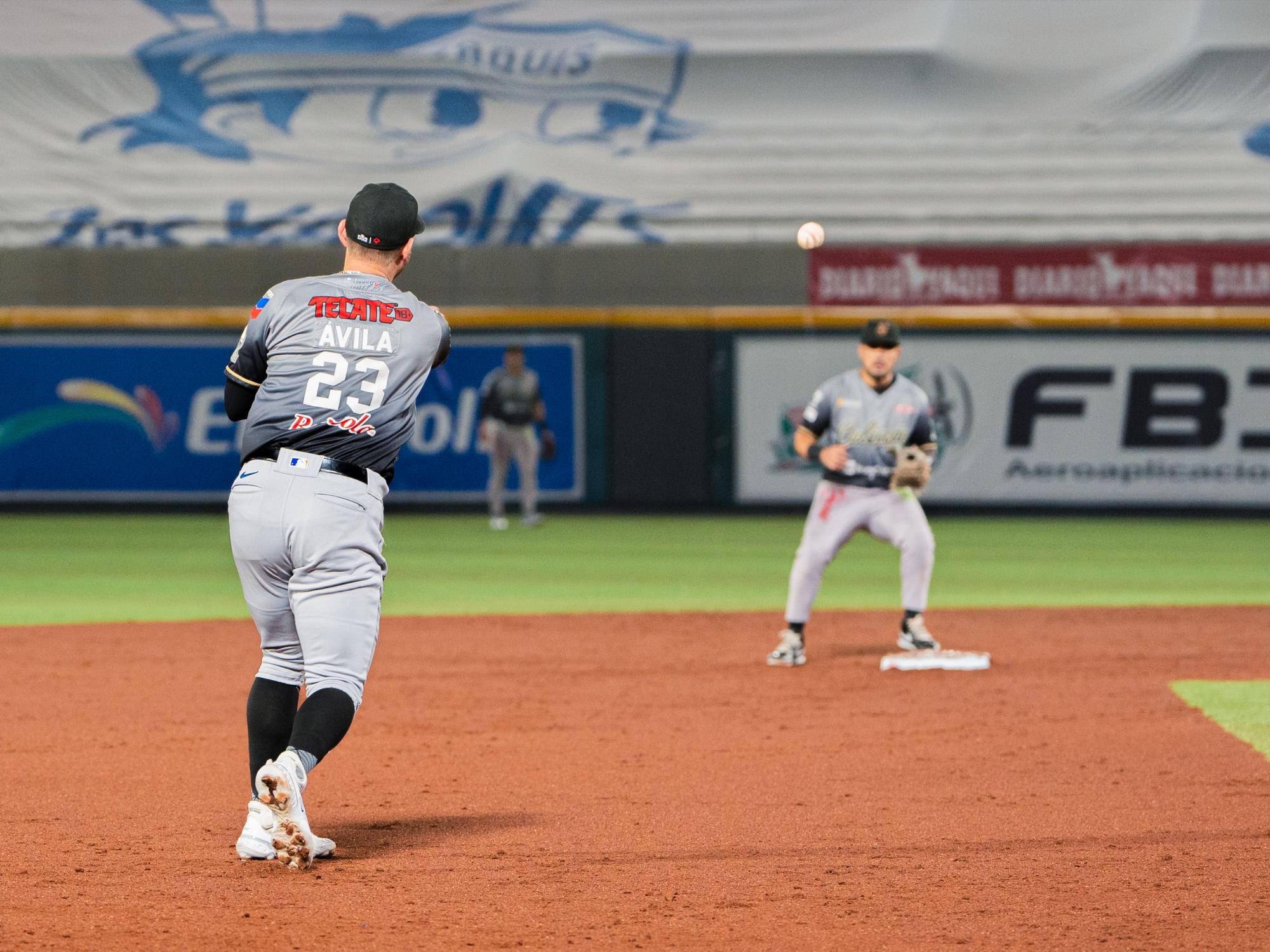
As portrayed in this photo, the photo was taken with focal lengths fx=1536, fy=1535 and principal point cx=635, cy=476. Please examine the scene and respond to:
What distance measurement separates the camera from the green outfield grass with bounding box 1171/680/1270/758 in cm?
655

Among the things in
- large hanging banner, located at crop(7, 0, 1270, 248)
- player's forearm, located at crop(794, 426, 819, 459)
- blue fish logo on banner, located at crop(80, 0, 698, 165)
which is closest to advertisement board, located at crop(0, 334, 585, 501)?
large hanging banner, located at crop(7, 0, 1270, 248)

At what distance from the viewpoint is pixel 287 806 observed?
406 centimetres

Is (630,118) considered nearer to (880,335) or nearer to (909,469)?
(880,335)

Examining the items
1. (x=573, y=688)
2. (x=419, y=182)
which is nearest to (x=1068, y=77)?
(x=419, y=182)

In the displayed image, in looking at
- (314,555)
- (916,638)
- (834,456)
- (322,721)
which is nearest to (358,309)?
(314,555)

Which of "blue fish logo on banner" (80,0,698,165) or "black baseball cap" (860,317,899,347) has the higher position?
"blue fish logo on banner" (80,0,698,165)

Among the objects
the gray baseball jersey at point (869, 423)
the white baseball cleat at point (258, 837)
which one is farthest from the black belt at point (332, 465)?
the gray baseball jersey at point (869, 423)

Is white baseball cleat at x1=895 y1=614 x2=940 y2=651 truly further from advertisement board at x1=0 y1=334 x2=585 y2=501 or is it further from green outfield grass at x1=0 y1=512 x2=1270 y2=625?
advertisement board at x1=0 y1=334 x2=585 y2=501

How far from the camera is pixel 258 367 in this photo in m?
4.25

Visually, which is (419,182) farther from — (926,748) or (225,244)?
(926,748)

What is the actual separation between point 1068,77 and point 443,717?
1556 centimetres

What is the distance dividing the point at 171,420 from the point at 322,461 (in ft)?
44.9

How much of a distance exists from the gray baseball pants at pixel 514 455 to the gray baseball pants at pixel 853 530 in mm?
7709

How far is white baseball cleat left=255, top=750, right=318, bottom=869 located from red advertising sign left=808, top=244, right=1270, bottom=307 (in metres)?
14.8
